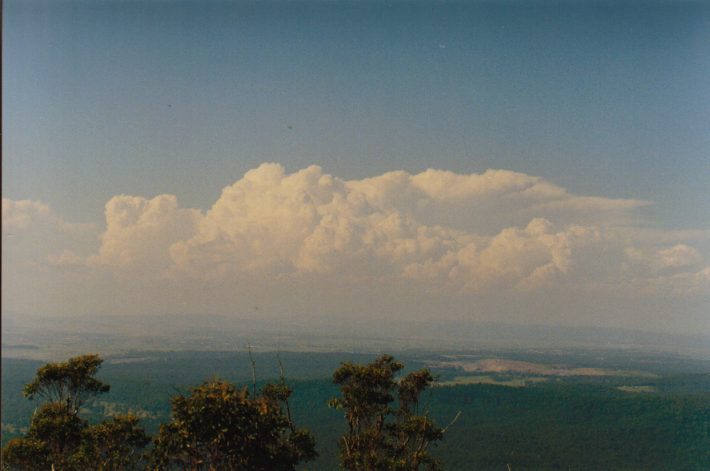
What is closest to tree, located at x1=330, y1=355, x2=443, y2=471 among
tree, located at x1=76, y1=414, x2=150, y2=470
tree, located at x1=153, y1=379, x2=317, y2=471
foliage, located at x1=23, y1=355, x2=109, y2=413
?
tree, located at x1=76, y1=414, x2=150, y2=470

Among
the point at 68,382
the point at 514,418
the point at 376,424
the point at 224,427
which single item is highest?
the point at 224,427

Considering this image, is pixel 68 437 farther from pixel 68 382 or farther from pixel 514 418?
pixel 514 418

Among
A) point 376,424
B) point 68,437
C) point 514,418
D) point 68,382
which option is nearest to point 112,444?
point 68,437

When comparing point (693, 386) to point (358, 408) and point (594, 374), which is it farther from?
point (358, 408)

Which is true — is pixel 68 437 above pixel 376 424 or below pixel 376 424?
above

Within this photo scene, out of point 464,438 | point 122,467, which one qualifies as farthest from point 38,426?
point 464,438

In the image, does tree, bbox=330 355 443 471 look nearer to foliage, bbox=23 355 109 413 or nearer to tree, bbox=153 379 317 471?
foliage, bbox=23 355 109 413

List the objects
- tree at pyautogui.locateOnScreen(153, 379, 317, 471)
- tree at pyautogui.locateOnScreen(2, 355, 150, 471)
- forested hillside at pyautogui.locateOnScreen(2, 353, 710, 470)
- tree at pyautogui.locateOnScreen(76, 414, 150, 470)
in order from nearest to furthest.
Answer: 1. tree at pyautogui.locateOnScreen(153, 379, 317, 471)
2. tree at pyautogui.locateOnScreen(76, 414, 150, 470)
3. tree at pyautogui.locateOnScreen(2, 355, 150, 471)
4. forested hillside at pyautogui.locateOnScreen(2, 353, 710, 470)

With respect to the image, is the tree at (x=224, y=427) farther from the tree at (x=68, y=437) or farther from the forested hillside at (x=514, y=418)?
the forested hillside at (x=514, y=418)

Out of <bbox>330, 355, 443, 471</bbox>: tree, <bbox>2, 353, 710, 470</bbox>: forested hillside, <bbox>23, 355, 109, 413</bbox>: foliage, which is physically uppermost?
<bbox>23, 355, 109, 413</bbox>: foliage
